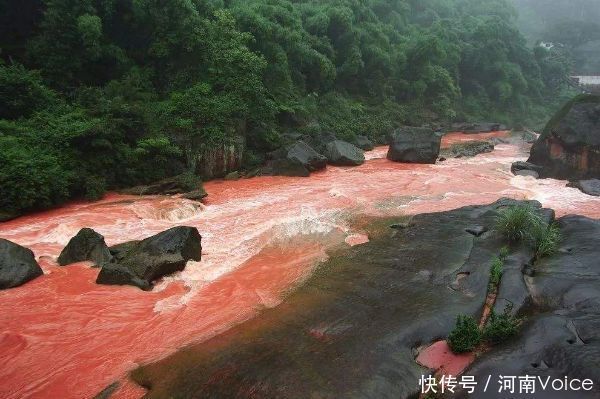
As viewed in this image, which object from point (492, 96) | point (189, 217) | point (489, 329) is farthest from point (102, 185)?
point (492, 96)

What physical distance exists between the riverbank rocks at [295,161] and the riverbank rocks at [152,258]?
971cm

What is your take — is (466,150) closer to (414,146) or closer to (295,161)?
(414,146)

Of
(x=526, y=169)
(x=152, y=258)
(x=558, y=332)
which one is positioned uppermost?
(x=152, y=258)

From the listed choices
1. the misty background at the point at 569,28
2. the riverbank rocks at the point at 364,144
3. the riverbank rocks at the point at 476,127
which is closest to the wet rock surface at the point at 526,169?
the riverbank rocks at the point at 364,144

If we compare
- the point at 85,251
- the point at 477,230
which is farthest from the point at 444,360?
the point at 85,251

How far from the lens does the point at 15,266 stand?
8.78 m

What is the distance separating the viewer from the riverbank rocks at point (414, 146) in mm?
22016

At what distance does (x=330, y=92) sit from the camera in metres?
30.3

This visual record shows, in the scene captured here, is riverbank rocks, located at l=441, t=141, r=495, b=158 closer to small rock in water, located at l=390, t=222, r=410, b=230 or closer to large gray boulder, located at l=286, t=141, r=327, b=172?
large gray boulder, located at l=286, t=141, r=327, b=172

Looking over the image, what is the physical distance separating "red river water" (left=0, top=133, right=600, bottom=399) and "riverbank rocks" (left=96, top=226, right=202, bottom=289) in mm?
255

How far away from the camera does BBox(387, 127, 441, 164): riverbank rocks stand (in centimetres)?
2202

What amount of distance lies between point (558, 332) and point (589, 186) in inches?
472

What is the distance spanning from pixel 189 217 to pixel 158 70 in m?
11.8

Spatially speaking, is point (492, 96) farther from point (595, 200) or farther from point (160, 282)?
point (160, 282)
